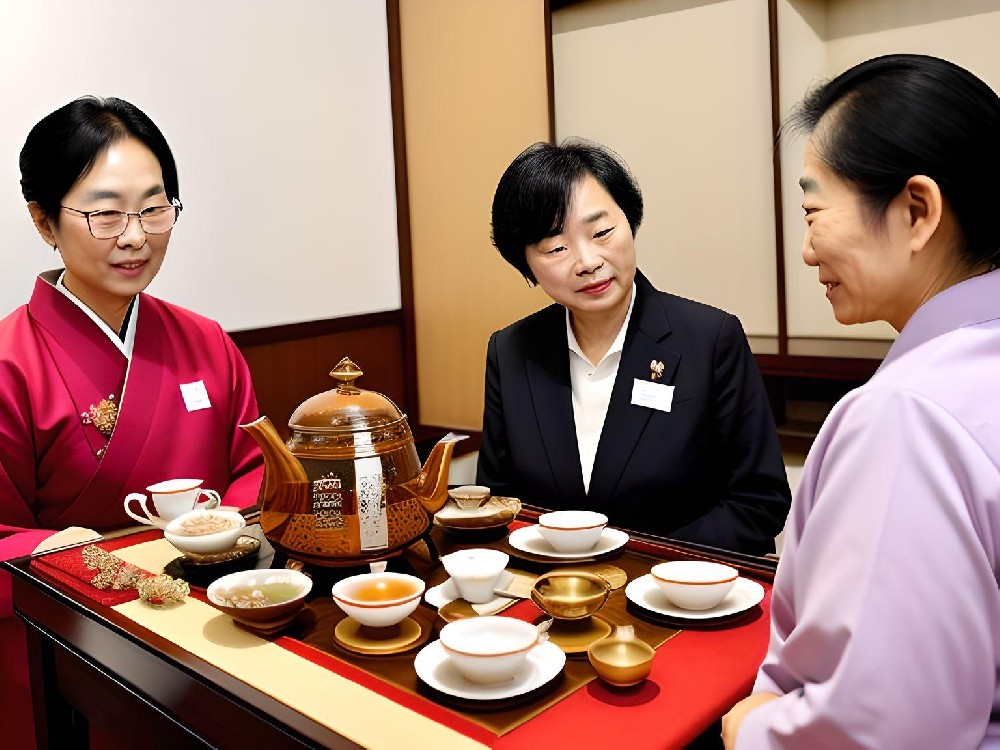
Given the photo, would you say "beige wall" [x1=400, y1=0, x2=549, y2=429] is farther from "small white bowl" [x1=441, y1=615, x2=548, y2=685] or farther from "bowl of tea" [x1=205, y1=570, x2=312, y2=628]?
"small white bowl" [x1=441, y1=615, x2=548, y2=685]

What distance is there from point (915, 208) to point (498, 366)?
4.87ft

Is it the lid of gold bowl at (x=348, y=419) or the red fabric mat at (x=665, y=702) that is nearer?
the red fabric mat at (x=665, y=702)

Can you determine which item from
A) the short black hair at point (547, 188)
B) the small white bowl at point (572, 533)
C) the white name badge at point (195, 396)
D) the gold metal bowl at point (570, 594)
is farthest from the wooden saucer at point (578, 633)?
the white name badge at point (195, 396)

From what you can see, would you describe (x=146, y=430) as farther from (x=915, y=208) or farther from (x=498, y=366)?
(x=915, y=208)

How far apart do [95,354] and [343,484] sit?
1.06m

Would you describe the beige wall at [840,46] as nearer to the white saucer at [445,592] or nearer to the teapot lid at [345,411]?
the teapot lid at [345,411]

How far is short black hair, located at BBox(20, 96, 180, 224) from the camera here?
A: 87.6 inches

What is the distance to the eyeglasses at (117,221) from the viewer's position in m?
2.24

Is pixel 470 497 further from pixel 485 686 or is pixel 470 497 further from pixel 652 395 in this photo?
pixel 485 686

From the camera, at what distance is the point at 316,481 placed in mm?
1564

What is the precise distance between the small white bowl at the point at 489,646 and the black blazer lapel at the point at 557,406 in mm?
915

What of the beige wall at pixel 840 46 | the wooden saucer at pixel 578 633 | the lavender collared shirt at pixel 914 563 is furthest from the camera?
the beige wall at pixel 840 46

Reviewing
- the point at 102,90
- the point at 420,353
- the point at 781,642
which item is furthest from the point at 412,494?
the point at 420,353

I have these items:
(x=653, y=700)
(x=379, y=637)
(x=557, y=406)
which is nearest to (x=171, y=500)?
(x=379, y=637)
